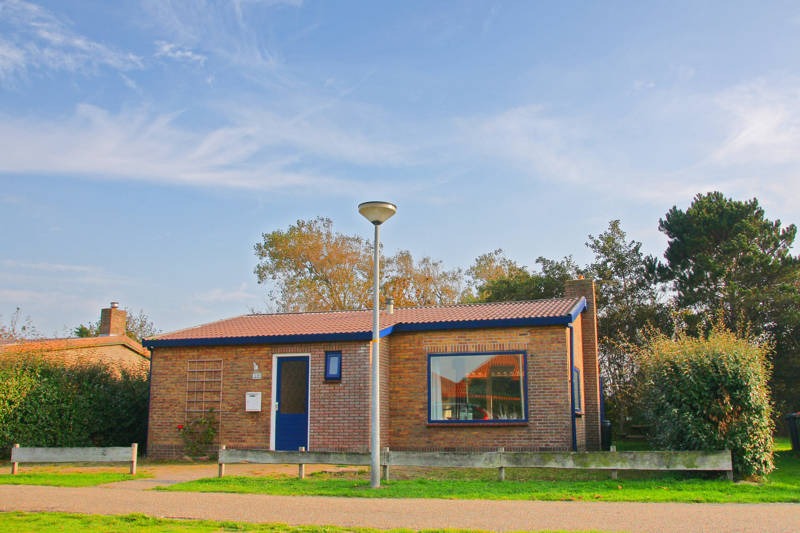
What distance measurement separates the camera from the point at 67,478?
13.1m

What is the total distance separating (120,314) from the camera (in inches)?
1032

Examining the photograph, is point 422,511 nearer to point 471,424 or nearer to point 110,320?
point 471,424

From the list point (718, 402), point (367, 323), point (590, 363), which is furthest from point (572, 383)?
point (367, 323)

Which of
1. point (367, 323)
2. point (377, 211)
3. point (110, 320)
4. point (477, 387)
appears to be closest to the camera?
point (377, 211)

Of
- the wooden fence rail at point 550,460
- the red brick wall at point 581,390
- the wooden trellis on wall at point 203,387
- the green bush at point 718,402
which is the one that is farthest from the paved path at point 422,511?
the red brick wall at point 581,390

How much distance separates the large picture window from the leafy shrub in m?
5.40

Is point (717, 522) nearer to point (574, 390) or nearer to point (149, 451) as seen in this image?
point (574, 390)

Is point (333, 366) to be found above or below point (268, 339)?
below

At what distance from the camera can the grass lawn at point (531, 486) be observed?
33.7ft

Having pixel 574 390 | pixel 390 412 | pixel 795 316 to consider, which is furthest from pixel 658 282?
pixel 390 412

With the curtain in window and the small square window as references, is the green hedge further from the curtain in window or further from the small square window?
the curtain in window

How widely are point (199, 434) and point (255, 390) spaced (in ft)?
5.86

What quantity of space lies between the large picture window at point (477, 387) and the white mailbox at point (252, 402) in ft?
13.6

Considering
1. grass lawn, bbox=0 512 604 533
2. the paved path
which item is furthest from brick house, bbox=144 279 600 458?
grass lawn, bbox=0 512 604 533
